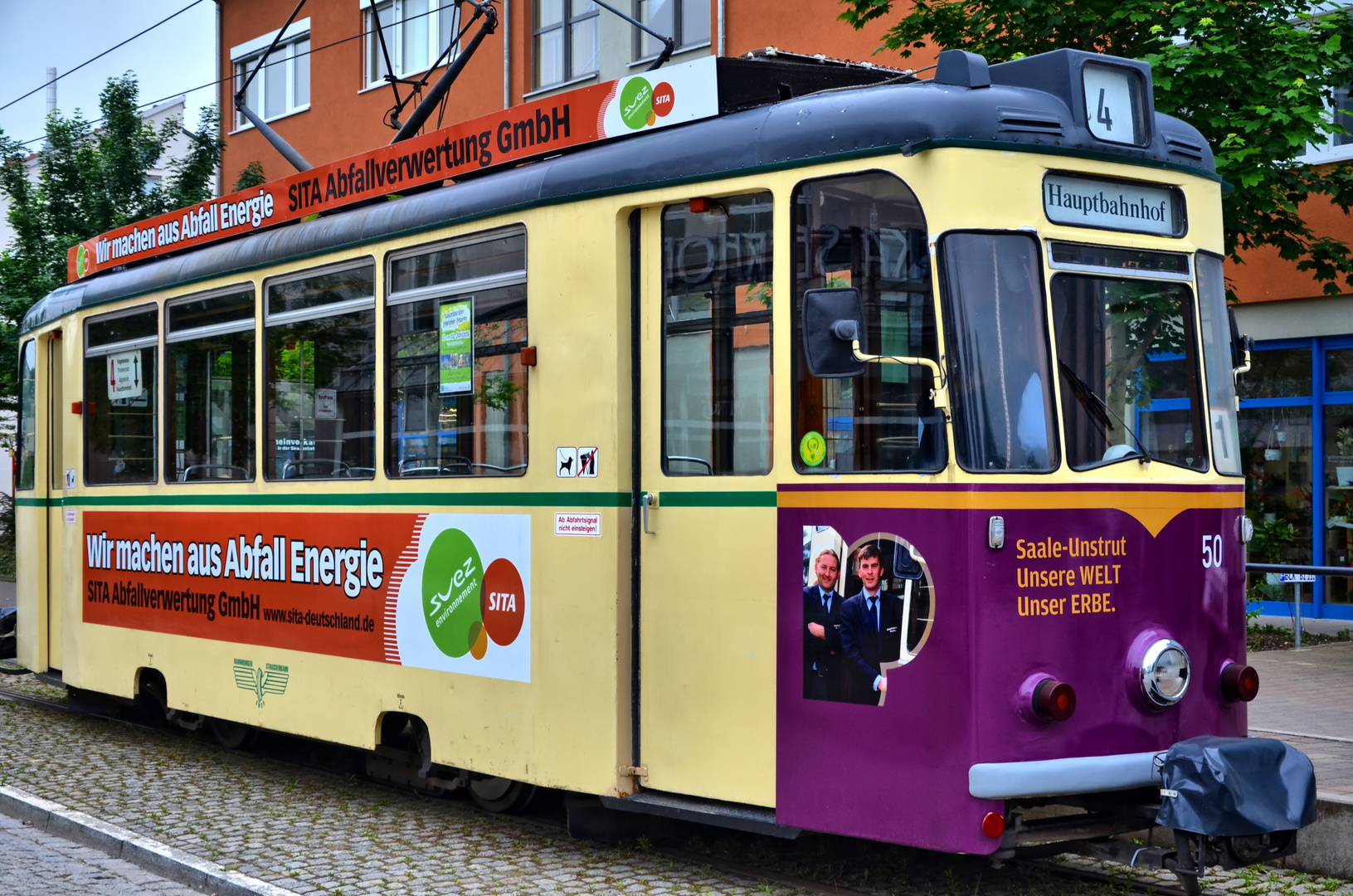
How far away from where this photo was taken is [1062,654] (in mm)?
5609

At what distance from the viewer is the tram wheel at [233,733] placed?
9742 millimetres

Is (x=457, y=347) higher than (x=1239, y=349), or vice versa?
(x=457, y=347)

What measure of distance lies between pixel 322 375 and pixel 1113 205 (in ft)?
14.0

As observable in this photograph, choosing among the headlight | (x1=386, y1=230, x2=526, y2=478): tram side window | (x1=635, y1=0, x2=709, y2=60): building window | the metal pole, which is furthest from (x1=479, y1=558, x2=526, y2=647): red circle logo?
(x1=635, y1=0, x2=709, y2=60): building window

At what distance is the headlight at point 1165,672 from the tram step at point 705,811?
1396 millimetres

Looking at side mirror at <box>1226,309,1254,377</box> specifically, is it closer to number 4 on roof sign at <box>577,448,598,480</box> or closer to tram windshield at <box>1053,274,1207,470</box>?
tram windshield at <box>1053,274,1207,470</box>

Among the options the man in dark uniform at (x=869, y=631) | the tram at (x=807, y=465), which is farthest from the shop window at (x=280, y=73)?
the man in dark uniform at (x=869, y=631)

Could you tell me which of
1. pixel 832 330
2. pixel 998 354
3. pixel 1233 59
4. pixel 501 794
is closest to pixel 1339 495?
pixel 1233 59

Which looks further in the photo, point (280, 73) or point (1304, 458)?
point (280, 73)

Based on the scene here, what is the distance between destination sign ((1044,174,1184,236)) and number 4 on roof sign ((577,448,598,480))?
6.98 feet

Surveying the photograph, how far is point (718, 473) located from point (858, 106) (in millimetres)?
1518

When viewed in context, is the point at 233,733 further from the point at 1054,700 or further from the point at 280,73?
the point at 280,73

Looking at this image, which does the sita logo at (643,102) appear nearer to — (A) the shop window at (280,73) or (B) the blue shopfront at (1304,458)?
(B) the blue shopfront at (1304,458)

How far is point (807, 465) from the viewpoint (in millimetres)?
5957
